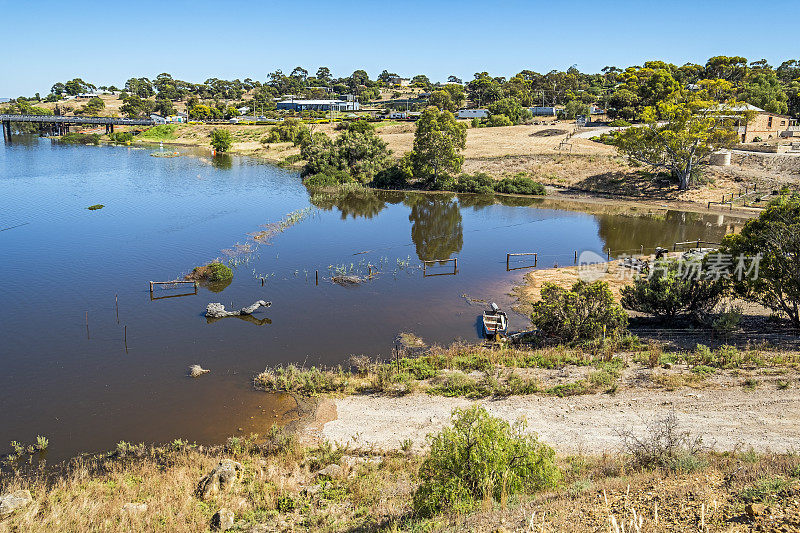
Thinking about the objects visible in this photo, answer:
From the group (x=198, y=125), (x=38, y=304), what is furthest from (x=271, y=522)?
(x=198, y=125)

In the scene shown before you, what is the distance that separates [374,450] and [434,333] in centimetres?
1006

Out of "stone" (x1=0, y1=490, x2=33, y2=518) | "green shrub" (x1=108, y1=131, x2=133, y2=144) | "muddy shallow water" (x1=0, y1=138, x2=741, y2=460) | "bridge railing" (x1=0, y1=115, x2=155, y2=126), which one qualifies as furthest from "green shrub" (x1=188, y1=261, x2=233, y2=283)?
"bridge railing" (x1=0, y1=115, x2=155, y2=126)

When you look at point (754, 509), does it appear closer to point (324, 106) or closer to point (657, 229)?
point (657, 229)

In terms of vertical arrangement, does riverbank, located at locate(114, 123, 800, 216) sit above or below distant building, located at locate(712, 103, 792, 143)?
below

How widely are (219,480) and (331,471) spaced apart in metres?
2.86

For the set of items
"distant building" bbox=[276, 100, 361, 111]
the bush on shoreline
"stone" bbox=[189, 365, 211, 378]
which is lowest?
"stone" bbox=[189, 365, 211, 378]

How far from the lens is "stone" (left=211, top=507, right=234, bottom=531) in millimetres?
13125

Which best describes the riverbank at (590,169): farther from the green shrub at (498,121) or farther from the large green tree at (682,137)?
the green shrub at (498,121)

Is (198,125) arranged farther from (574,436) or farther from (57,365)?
(574,436)

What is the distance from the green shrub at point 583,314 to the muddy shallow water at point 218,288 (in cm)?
332

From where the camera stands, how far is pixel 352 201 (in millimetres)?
61625

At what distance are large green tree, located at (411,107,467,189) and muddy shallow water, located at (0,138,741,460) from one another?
4.31 metres

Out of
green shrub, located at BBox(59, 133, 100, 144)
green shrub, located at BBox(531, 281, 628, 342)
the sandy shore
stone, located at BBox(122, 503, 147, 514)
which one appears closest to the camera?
stone, located at BBox(122, 503, 147, 514)

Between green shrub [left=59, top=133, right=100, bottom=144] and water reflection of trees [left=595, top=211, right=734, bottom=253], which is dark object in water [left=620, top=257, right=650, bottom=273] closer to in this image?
water reflection of trees [left=595, top=211, right=734, bottom=253]
